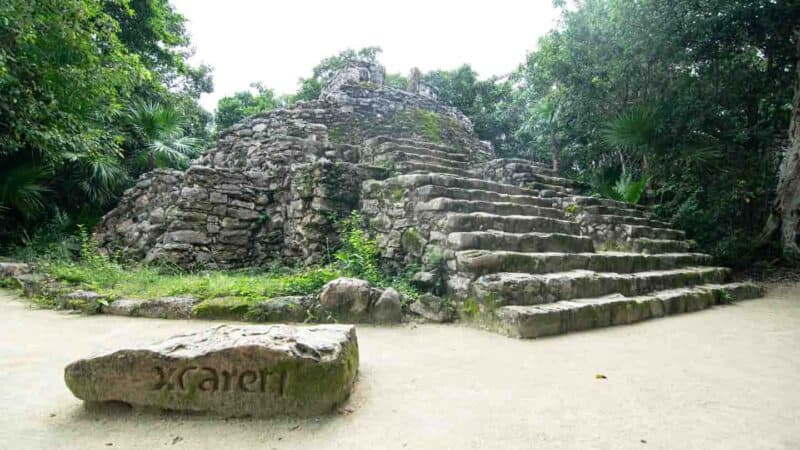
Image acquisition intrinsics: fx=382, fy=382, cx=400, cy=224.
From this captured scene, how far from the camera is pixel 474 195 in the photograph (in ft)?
15.6

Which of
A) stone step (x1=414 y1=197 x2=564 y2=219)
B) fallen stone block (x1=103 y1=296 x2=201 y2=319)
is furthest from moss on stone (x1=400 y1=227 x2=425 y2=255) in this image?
fallen stone block (x1=103 y1=296 x2=201 y2=319)

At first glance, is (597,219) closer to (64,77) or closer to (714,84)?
(714,84)

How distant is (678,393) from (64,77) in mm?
8606

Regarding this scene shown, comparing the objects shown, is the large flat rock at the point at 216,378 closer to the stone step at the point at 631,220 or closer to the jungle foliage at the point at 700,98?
the stone step at the point at 631,220

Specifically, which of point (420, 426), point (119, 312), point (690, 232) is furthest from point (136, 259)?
point (690, 232)

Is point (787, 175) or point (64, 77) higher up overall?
point (64, 77)

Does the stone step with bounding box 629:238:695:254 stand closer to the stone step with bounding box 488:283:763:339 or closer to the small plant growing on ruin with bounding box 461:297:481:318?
the stone step with bounding box 488:283:763:339

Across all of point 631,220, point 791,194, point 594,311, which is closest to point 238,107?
point 631,220

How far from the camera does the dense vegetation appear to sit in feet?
19.5

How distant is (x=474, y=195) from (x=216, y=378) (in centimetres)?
372

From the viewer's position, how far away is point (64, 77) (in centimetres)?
614

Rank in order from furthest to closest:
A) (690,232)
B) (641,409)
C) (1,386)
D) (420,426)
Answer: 1. (690,232)
2. (1,386)
3. (641,409)
4. (420,426)

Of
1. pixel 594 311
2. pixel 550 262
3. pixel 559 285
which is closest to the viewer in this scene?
pixel 594 311

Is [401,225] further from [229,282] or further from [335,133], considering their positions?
[335,133]
